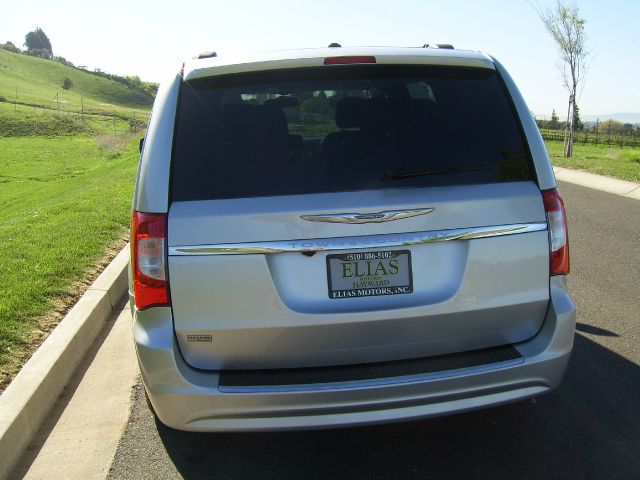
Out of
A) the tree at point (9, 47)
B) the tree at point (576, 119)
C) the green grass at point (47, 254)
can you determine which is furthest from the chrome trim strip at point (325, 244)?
the tree at point (9, 47)

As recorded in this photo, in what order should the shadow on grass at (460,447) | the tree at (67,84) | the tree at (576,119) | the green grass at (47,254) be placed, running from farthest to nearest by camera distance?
the tree at (67,84) → the tree at (576,119) → the green grass at (47,254) → the shadow on grass at (460,447)

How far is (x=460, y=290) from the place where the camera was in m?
2.90

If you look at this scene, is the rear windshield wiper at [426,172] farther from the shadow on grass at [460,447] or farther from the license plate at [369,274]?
the shadow on grass at [460,447]

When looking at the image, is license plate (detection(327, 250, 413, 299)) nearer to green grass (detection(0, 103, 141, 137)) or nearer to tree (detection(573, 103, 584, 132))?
tree (detection(573, 103, 584, 132))

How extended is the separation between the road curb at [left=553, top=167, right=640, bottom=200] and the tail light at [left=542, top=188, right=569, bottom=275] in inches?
353

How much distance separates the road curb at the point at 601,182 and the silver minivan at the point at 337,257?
9.16 meters

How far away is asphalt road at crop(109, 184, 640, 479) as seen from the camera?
3.21 m

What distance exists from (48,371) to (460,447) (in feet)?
8.14

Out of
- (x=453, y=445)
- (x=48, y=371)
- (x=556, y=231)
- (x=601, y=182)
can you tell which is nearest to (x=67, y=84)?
(x=601, y=182)

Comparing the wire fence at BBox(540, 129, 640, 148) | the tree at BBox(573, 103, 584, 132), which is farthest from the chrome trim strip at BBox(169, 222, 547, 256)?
the wire fence at BBox(540, 129, 640, 148)

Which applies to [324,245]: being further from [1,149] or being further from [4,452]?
[1,149]

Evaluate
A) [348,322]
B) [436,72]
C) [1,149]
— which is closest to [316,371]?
[348,322]

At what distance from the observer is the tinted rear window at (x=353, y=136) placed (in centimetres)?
289

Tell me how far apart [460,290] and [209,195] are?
Answer: 1150mm
